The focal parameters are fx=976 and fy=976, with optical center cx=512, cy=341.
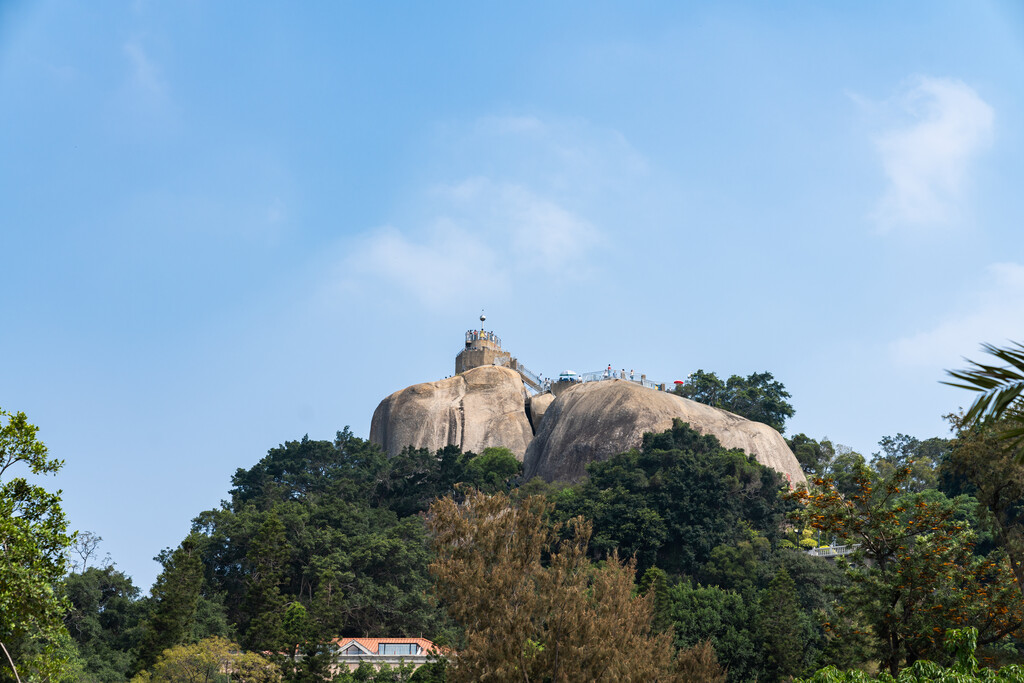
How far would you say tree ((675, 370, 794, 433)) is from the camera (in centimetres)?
6938

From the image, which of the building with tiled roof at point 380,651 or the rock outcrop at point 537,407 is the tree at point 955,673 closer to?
the building with tiled roof at point 380,651

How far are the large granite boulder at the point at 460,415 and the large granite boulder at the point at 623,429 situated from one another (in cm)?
629

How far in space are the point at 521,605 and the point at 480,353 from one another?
57361 millimetres

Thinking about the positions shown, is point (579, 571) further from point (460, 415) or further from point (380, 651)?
point (460, 415)

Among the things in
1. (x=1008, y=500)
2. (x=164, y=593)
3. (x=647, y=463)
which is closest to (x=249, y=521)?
(x=164, y=593)

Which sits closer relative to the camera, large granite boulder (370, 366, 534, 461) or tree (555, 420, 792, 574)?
tree (555, 420, 792, 574)

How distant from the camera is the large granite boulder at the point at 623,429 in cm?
5791

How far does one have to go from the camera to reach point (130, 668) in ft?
121

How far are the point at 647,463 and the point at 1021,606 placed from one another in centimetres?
3168

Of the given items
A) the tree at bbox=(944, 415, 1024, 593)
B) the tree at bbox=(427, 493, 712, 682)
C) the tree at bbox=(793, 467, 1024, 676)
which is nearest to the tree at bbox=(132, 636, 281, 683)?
the tree at bbox=(427, 493, 712, 682)

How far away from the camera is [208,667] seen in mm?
33219

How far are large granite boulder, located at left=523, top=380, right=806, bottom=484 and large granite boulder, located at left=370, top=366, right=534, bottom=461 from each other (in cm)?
629

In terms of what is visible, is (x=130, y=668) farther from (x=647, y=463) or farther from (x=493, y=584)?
(x=647, y=463)

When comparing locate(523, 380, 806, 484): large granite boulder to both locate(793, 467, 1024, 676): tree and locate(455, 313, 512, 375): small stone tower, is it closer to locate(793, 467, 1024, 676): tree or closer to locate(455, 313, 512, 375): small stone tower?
locate(455, 313, 512, 375): small stone tower
